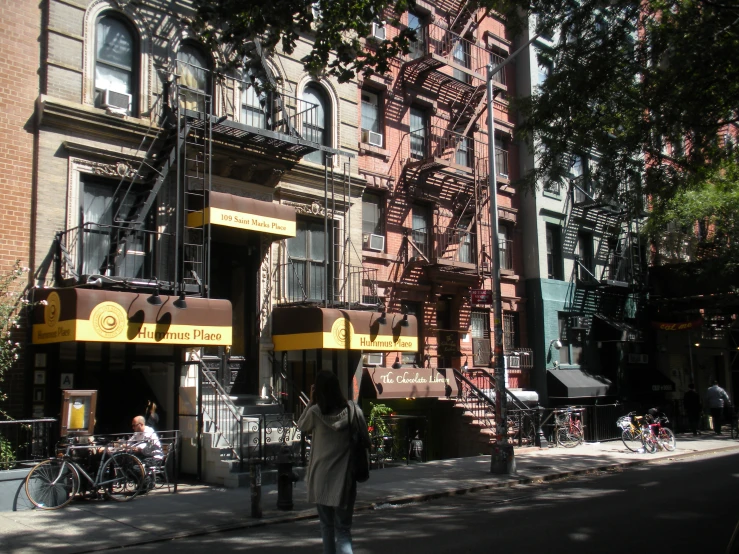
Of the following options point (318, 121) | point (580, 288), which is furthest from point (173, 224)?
point (580, 288)

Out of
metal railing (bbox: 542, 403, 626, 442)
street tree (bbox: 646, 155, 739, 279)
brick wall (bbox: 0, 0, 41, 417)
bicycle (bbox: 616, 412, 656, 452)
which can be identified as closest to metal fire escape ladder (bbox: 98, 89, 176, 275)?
brick wall (bbox: 0, 0, 41, 417)

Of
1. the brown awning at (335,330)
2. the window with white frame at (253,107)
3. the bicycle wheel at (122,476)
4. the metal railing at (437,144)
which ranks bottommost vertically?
the bicycle wheel at (122,476)

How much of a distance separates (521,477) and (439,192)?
406 inches

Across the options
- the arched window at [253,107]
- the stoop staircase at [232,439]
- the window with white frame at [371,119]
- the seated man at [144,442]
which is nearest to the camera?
the seated man at [144,442]

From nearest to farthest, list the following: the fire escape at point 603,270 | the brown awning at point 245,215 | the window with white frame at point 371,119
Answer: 1. the brown awning at point 245,215
2. the window with white frame at point 371,119
3. the fire escape at point 603,270

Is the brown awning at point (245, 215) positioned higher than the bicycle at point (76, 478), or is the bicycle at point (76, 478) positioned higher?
the brown awning at point (245, 215)

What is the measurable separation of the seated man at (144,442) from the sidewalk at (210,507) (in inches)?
29.3

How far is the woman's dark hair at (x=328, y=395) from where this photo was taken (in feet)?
21.4

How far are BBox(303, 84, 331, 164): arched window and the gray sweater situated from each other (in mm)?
13387

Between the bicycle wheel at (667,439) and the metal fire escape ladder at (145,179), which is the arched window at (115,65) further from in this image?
the bicycle wheel at (667,439)

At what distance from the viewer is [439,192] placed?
23.0 m

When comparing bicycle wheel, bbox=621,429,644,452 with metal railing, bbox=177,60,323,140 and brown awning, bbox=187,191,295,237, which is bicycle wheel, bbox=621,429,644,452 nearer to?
brown awning, bbox=187,191,295,237

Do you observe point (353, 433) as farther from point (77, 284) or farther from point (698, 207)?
point (698, 207)

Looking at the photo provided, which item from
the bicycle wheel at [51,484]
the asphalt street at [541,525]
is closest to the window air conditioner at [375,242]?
the asphalt street at [541,525]
